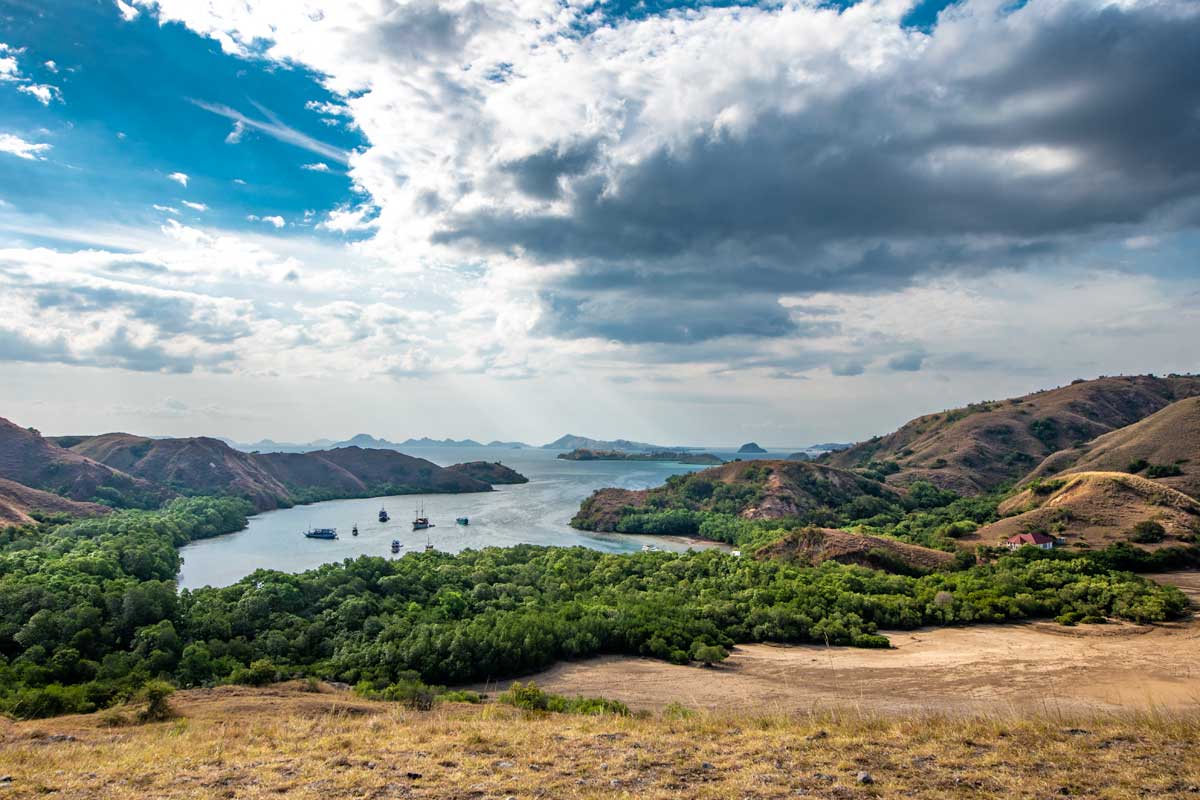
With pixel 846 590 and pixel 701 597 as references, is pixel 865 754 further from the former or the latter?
pixel 846 590

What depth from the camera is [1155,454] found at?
72000 mm

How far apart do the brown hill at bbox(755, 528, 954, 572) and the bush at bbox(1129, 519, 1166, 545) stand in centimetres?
1556

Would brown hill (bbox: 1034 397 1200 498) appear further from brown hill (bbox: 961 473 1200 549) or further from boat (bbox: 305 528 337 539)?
boat (bbox: 305 528 337 539)

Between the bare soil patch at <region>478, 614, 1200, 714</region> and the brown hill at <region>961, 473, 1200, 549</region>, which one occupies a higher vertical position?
the brown hill at <region>961, 473, 1200, 549</region>

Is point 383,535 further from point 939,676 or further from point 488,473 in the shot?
point 488,473

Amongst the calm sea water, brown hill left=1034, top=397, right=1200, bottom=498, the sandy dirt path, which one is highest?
brown hill left=1034, top=397, right=1200, bottom=498

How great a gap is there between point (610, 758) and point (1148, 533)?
55188 millimetres

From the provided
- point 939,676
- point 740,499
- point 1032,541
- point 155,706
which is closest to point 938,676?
point 939,676

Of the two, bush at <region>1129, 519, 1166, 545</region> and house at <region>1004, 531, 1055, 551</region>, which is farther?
house at <region>1004, 531, 1055, 551</region>

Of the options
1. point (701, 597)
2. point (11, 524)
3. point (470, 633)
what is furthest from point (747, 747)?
point (11, 524)

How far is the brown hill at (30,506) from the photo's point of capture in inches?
2180

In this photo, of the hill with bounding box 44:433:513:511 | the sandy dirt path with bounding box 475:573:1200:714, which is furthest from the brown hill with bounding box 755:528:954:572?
the hill with bounding box 44:433:513:511

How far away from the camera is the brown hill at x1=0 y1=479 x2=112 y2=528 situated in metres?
55.4

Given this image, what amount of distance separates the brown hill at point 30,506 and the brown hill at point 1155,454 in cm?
10484
